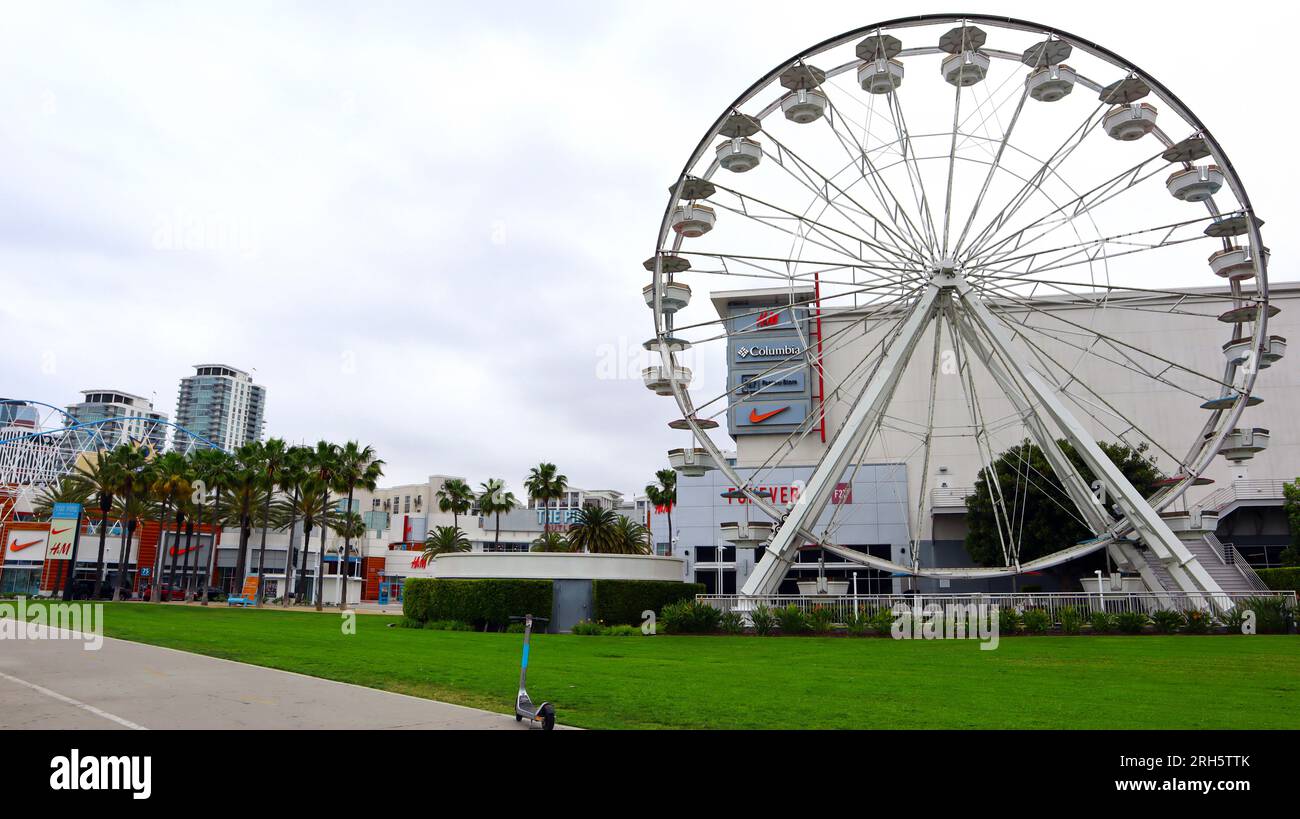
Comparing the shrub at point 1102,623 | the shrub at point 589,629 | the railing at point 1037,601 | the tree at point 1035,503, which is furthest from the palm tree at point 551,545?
the shrub at point 1102,623

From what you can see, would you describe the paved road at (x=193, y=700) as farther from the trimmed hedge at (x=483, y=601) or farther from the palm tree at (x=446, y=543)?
the palm tree at (x=446, y=543)

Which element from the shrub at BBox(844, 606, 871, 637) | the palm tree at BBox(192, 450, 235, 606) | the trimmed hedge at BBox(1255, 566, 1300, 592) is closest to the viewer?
the shrub at BBox(844, 606, 871, 637)

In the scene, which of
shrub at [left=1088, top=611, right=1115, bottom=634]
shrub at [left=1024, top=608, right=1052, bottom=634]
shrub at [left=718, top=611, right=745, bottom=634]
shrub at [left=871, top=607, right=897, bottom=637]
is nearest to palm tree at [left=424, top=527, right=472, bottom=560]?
shrub at [left=718, top=611, right=745, bottom=634]

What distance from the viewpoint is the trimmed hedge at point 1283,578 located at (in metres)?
31.7

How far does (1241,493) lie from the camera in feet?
151

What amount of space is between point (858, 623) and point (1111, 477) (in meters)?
9.82

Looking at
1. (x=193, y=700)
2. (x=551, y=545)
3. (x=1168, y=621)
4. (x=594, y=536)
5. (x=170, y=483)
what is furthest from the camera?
(x=551, y=545)

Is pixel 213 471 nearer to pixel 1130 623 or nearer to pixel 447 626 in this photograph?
pixel 447 626

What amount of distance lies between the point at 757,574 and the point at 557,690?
1821 centimetres

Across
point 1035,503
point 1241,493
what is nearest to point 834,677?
point 1035,503

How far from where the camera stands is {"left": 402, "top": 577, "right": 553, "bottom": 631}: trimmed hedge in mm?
30953

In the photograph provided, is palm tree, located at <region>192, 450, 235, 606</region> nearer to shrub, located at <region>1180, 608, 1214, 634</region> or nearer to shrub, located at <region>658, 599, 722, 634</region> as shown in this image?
shrub, located at <region>658, 599, 722, 634</region>

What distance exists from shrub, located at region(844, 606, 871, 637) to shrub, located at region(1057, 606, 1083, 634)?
5658mm
